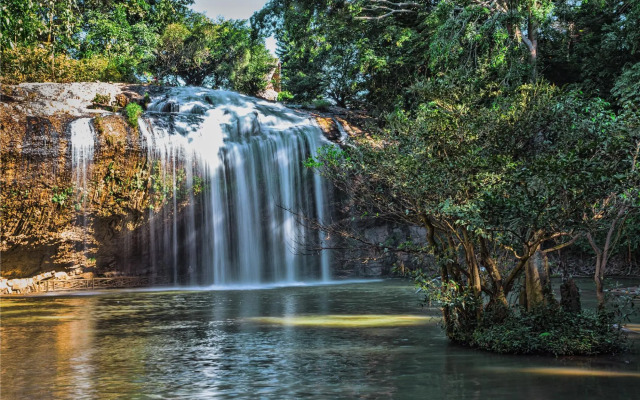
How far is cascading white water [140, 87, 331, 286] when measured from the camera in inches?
956

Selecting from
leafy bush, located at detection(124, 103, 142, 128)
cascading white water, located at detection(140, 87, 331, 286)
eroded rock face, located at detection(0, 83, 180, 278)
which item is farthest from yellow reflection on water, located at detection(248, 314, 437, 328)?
leafy bush, located at detection(124, 103, 142, 128)

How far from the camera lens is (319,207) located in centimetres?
2619

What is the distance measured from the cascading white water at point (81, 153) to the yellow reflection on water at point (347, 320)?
11.6 m

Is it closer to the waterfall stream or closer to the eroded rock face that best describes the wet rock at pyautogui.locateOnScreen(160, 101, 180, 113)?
the waterfall stream

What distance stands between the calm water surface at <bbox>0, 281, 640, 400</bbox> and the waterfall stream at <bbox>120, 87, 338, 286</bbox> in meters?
9.80

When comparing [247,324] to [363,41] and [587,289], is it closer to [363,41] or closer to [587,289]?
A: [587,289]

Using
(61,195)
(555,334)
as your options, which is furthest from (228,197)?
(555,334)

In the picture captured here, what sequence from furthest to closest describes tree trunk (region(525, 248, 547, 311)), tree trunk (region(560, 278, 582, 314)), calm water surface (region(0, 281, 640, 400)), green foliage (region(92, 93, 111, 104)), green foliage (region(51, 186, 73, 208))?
1. green foliage (region(92, 93, 111, 104))
2. green foliage (region(51, 186, 73, 208))
3. tree trunk (region(525, 248, 547, 311))
4. tree trunk (region(560, 278, 582, 314))
5. calm water surface (region(0, 281, 640, 400))

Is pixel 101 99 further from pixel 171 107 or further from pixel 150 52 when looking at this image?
pixel 150 52

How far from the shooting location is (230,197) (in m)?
25.0

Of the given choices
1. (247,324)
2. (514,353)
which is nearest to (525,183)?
(514,353)

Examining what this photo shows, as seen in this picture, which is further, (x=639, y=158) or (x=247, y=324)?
(x=247, y=324)

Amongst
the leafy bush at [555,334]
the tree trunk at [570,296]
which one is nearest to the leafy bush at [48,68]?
the leafy bush at [555,334]

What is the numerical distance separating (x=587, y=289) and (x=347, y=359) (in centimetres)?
1209
